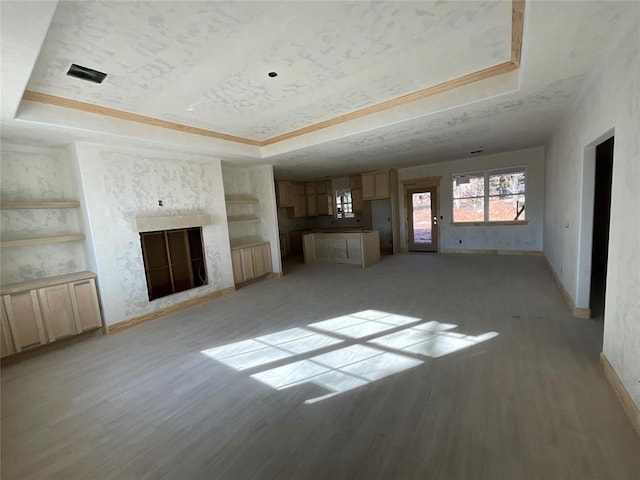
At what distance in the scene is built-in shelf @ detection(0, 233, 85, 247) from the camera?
330 centimetres

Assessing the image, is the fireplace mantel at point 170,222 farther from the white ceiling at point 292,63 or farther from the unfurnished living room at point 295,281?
the white ceiling at point 292,63

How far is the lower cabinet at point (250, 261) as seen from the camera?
231 inches

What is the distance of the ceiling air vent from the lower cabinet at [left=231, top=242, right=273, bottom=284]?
146 inches

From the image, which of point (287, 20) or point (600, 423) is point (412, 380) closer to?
point (600, 423)

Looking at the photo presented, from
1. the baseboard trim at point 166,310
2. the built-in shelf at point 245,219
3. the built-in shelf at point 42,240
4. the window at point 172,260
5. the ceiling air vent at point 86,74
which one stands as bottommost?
the baseboard trim at point 166,310

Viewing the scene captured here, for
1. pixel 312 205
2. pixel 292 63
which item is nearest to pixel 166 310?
pixel 292 63

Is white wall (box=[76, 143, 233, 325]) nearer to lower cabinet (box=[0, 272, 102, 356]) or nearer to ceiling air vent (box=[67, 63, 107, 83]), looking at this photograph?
lower cabinet (box=[0, 272, 102, 356])

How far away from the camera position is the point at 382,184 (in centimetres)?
834

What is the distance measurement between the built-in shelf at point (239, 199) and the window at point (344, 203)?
4.02 m

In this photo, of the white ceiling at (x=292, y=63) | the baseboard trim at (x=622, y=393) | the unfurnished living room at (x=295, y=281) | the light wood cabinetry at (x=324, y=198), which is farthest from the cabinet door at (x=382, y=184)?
the baseboard trim at (x=622, y=393)

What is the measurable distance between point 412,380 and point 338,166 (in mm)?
5868

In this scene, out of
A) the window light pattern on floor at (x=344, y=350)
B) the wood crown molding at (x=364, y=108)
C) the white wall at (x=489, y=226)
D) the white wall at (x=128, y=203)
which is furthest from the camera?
the white wall at (x=489, y=226)

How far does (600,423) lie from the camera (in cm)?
174

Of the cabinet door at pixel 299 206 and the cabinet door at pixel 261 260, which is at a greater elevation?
the cabinet door at pixel 299 206
